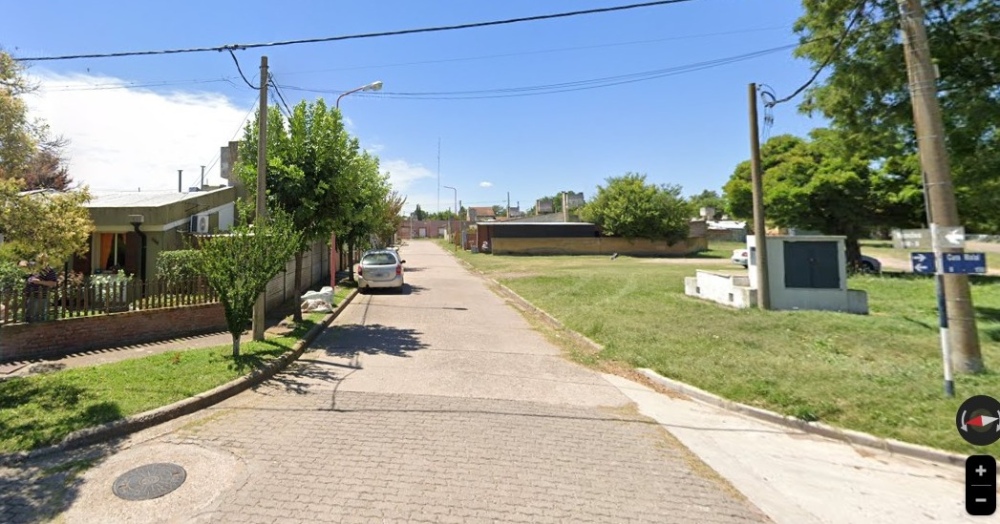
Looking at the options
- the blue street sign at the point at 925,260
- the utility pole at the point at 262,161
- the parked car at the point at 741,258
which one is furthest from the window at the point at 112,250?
the parked car at the point at 741,258

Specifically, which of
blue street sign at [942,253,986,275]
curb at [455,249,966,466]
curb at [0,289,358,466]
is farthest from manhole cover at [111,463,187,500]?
blue street sign at [942,253,986,275]

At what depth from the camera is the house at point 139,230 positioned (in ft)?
40.3

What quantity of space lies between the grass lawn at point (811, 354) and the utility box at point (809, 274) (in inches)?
35.8

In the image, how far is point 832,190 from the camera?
21375mm

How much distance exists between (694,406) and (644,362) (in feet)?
5.22

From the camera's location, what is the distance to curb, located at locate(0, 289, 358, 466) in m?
4.22

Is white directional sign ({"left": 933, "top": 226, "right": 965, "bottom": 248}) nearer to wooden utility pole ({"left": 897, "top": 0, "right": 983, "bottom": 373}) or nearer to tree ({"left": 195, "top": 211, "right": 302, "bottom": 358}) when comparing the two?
wooden utility pole ({"left": 897, "top": 0, "right": 983, "bottom": 373})

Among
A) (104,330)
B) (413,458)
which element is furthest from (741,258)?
(104,330)

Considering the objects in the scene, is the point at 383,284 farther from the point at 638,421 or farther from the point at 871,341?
the point at 871,341

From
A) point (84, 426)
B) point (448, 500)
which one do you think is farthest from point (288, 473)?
point (84, 426)

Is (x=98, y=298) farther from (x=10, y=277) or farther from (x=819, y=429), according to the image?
(x=819, y=429)

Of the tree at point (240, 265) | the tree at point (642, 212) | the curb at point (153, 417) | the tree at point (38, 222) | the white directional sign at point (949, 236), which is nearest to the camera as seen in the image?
the curb at point (153, 417)

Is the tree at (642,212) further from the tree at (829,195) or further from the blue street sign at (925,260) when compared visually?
the blue street sign at (925,260)

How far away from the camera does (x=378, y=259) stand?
17.4 meters
